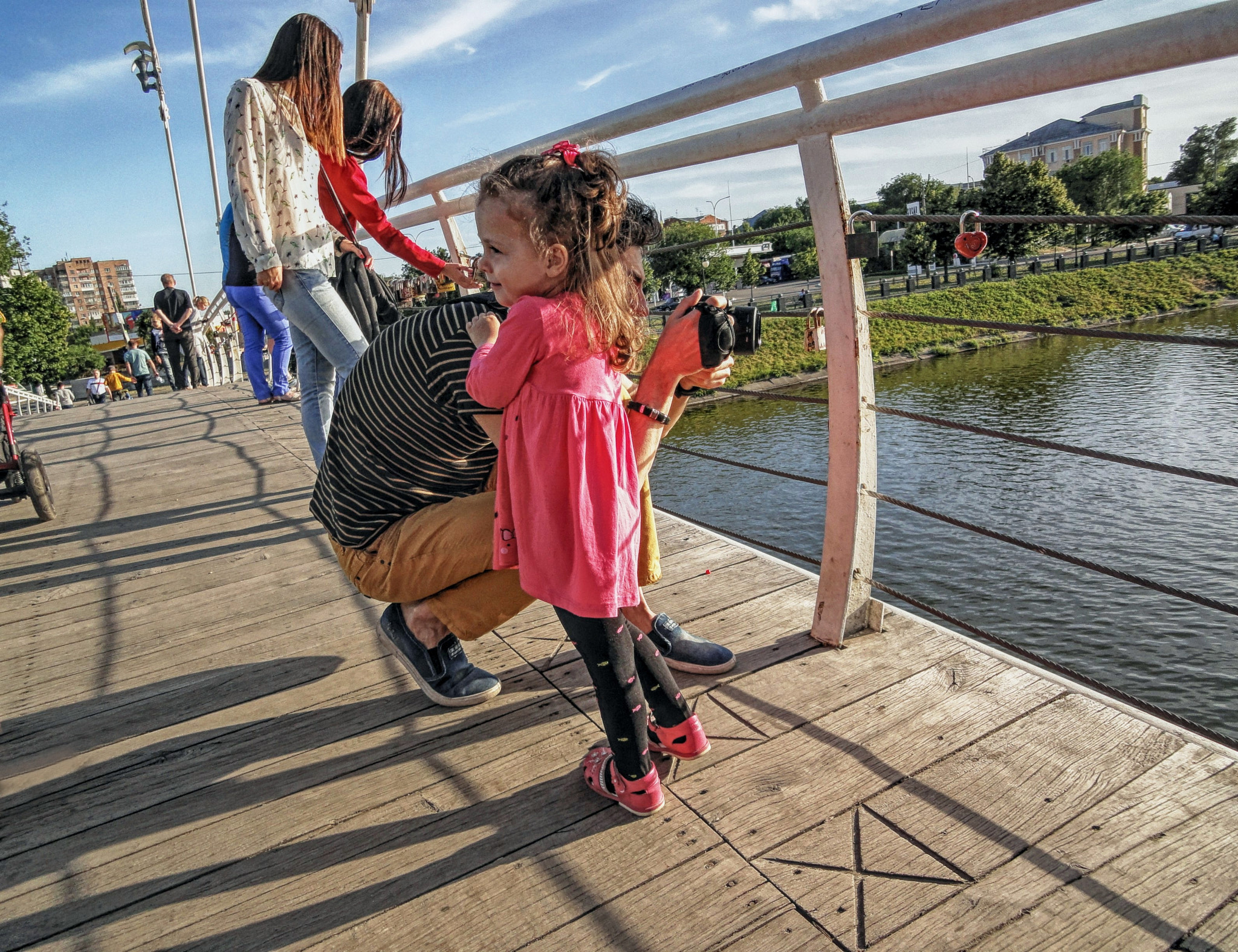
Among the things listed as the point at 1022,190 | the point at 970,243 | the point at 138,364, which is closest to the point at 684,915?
the point at 970,243

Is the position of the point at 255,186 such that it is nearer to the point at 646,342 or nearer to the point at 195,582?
the point at 195,582

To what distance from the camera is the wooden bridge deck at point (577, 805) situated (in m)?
1.30

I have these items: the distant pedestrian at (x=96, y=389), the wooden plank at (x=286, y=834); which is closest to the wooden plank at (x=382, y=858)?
the wooden plank at (x=286, y=834)

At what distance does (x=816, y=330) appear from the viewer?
2.00m

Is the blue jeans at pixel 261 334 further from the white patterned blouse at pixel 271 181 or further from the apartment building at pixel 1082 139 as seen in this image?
the apartment building at pixel 1082 139

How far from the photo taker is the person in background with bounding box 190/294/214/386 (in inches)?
473

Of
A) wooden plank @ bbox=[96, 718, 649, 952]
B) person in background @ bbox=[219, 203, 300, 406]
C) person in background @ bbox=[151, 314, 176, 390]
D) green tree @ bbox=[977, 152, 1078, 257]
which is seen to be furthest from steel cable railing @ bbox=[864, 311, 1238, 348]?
green tree @ bbox=[977, 152, 1078, 257]

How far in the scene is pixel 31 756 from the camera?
1957 millimetres

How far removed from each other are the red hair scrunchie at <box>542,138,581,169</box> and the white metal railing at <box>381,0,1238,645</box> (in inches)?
22.3

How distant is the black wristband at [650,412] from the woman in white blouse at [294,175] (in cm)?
161

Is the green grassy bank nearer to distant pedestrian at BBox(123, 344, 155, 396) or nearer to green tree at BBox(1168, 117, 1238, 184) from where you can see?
green tree at BBox(1168, 117, 1238, 184)

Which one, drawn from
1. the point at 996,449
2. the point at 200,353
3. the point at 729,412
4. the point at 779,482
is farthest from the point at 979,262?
the point at 200,353

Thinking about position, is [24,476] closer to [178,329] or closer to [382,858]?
[382,858]

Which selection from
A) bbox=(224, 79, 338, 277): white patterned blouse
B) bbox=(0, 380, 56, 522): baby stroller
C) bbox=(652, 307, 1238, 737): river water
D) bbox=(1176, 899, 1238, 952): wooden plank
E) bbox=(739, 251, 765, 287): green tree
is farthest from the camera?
bbox=(739, 251, 765, 287): green tree
